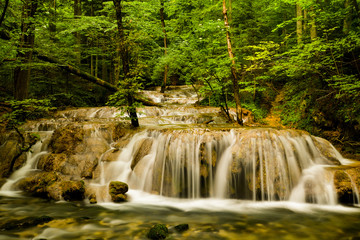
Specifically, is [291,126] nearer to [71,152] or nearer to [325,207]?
[325,207]

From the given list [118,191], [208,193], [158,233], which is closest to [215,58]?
[208,193]

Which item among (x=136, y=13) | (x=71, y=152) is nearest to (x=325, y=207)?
(x=71, y=152)

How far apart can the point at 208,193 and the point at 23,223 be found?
14.3ft

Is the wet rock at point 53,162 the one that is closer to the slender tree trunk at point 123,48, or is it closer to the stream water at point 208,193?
the stream water at point 208,193

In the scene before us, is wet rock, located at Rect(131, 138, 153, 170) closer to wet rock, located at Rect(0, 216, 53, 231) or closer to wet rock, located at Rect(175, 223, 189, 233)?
wet rock, located at Rect(0, 216, 53, 231)

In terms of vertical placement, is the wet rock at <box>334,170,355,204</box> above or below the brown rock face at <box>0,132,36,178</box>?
below

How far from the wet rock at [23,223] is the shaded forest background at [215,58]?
328 centimetres

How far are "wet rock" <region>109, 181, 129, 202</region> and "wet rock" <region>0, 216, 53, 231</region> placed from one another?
1569mm

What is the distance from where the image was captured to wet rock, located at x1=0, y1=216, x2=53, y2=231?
4043 mm

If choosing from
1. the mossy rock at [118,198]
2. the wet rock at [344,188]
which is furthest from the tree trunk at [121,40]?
the wet rock at [344,188]

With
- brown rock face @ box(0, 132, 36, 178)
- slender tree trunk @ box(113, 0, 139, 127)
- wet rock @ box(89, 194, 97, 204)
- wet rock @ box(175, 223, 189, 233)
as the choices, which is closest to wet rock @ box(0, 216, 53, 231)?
wet rock @ box(89, 194, 97, 204)

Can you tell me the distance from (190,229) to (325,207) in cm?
346

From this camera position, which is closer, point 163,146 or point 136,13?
point 163,146

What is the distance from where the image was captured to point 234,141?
649 cm
